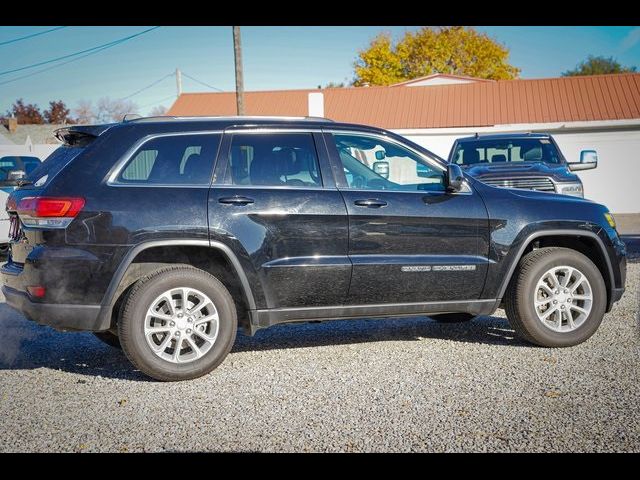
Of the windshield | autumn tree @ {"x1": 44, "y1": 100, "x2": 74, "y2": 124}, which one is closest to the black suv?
the windshield

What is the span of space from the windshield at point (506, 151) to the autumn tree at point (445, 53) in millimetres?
42374

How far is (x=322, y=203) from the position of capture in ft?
17.3

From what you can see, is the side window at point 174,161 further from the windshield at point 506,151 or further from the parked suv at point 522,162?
the windshield at point 506,151

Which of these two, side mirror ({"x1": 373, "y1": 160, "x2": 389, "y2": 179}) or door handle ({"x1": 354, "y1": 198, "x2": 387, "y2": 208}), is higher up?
side mirror ({"x1": 373, "y1": 160, "x2": 389, "y2": 179})

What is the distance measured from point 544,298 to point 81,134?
13.3ft

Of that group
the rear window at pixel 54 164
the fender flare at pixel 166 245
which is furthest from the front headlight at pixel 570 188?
the rear window at pixel 54 164

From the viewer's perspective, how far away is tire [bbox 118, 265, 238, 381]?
15.9 ft

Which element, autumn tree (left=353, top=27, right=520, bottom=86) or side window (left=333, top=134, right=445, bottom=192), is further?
autumn tree (left=353, top=27, right=520, bottom=86)

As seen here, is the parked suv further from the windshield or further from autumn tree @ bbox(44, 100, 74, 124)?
autumn tree @ bbox(44, 100, 74, 124)

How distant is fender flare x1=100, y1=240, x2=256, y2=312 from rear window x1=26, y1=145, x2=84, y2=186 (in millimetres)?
866

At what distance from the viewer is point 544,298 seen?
5836 millimetres

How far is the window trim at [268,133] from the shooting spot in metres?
5.21
